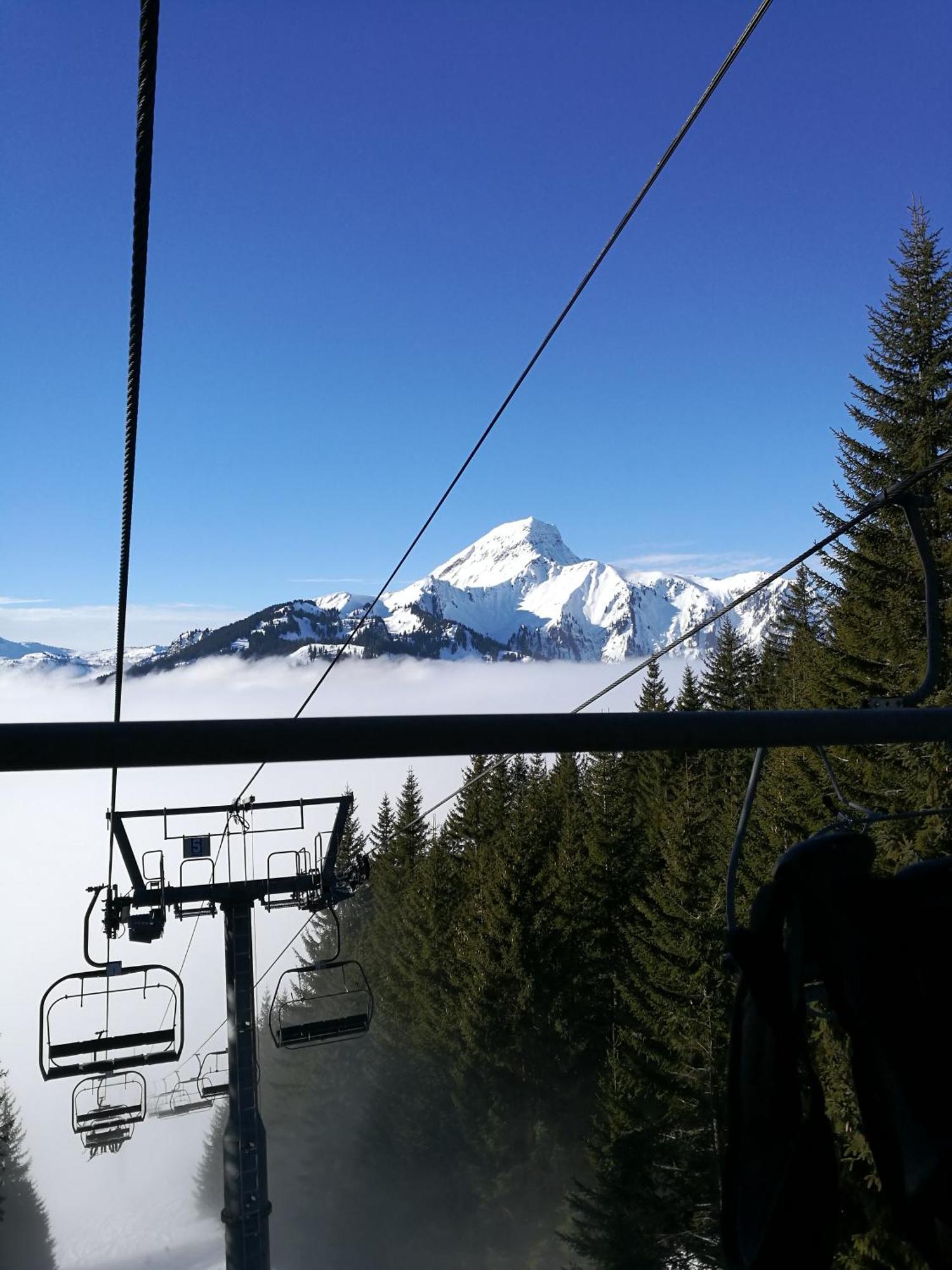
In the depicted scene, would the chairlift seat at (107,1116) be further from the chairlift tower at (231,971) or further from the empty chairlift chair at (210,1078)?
the empty chairlift chair at (210,1078)

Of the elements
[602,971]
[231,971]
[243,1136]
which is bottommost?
[602,971]

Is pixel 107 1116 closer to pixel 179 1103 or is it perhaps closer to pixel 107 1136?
pixel 107 1136

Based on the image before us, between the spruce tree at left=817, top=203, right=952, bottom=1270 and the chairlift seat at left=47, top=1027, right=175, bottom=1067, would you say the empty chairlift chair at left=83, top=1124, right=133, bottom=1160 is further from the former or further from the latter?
the spruce tree at left=817, top=203, right=952, bottom=1270

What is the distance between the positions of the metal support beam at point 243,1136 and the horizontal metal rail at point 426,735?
8.59 meters

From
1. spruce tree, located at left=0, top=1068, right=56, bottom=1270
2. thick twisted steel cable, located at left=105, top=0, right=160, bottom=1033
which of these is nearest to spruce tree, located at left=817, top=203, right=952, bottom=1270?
thick twisted steel cable, located at left=105, top=0, right=160, bottom=1033

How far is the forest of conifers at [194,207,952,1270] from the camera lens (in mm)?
16500

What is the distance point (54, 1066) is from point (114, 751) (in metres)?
8.83

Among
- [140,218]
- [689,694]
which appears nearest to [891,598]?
[140,218]

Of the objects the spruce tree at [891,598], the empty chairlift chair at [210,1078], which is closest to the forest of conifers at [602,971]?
the spruce tree at [891,598]

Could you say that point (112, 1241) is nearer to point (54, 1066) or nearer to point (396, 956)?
point (396, 956)

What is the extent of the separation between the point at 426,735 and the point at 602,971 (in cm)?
3079

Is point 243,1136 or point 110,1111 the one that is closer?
point 243,1136

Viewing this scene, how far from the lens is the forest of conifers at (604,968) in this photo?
16.5 metres

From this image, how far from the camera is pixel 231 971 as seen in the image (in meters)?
9.03
